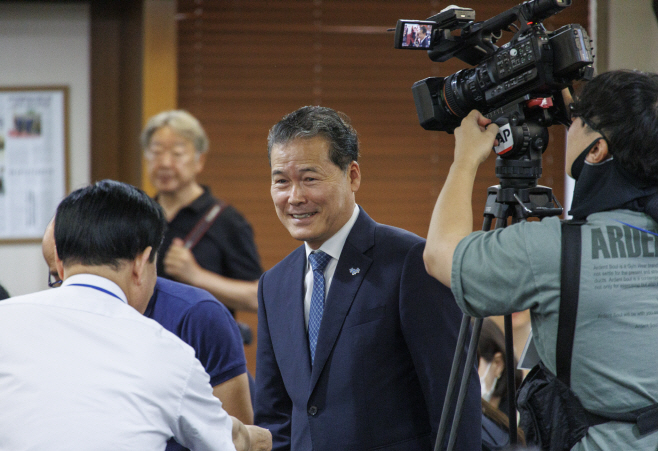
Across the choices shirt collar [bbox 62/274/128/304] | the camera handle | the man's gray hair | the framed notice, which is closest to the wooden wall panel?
the man's gray hair

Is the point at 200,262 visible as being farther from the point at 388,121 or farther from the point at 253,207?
the point at 388,121

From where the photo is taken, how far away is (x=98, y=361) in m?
1.21

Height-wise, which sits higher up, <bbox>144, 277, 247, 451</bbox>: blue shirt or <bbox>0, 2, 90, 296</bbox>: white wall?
<bbox>0, 2, 90, 296</bbox>: white wall

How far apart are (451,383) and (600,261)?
0.41 metres

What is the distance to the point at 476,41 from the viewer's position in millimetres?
1451

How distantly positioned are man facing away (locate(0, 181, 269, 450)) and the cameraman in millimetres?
534

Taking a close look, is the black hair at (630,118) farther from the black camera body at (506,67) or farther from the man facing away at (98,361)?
the man facing away at (98,361)

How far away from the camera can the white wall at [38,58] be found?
3783mm

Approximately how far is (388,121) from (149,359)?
9.14 ft

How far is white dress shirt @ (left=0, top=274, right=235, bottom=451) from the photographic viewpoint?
1173mm

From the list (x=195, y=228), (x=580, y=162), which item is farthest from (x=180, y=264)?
(x=580, y=162)

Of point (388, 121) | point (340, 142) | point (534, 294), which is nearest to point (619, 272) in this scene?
point (534, 294)

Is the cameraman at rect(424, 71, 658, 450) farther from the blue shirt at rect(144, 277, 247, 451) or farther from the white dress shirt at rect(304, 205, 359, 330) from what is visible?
the blue shirt at rect(144, 277, 247, 451)

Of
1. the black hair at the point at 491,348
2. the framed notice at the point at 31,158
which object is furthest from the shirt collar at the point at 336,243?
the framed notice at the point at 31,158
